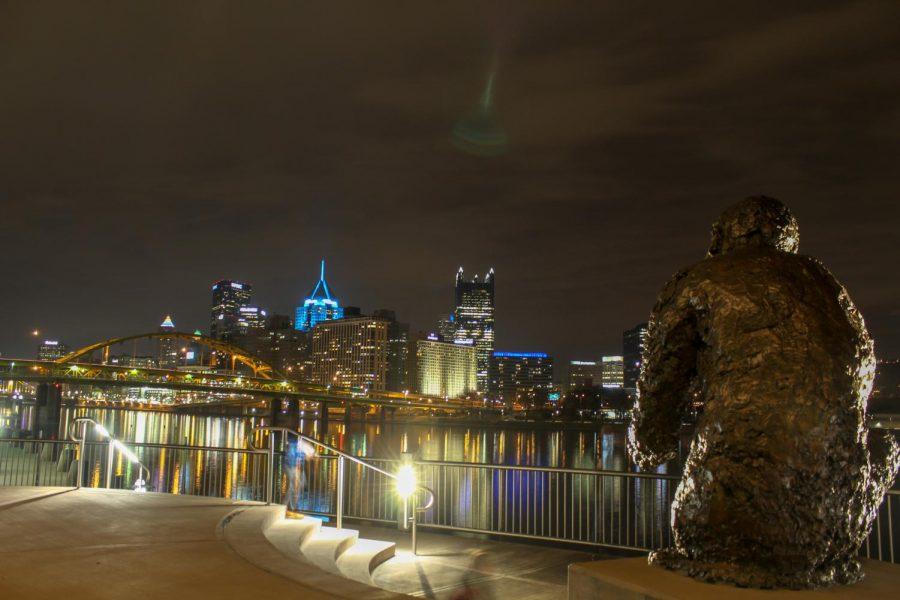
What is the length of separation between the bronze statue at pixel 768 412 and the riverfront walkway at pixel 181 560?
8.56 feet

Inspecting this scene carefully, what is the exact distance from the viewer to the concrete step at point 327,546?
7998mm

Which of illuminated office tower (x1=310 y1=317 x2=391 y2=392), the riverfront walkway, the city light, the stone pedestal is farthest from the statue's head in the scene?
illuminated office tower (x1=310 y1=317 x2=391 y2=392)

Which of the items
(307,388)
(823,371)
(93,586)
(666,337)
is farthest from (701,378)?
(307,388)

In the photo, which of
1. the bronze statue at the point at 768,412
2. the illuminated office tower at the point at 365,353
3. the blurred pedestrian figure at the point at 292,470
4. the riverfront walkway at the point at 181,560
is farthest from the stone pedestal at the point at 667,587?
the illuminated office tower at the point at 365,353

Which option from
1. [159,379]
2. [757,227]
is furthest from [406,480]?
[159,379]

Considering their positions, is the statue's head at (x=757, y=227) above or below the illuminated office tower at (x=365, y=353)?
below

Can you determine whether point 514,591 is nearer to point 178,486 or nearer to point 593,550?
point 593,550

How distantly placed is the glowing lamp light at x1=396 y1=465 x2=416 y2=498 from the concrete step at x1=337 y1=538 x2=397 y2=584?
0.77 m

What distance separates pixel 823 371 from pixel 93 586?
5690mm

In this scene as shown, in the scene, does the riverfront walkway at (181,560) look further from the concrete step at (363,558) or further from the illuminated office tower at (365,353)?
the illuminated office tower at (365,353)

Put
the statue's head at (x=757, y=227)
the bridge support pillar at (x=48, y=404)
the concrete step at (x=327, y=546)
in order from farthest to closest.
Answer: the bridge support pillar at (x=48, y=404) → the concrete step at (x=327, y=546) → the statue's head at (x=757, y=227)

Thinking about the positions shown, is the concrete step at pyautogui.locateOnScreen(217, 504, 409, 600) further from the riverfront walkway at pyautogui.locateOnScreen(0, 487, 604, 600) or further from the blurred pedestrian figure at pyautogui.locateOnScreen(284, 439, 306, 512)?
the blurred pedestrian figure at pyautogui.locateOnScreen(284, 439, 306, 512)

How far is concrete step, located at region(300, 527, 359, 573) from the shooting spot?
800cm

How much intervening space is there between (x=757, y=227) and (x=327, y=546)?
6053 millimetres
